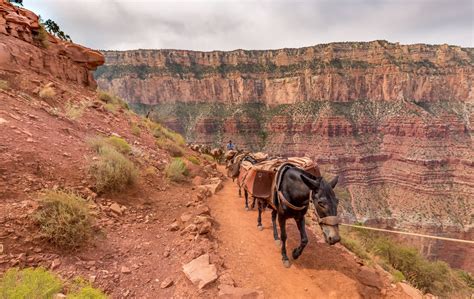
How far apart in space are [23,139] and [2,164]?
1277 millimetres

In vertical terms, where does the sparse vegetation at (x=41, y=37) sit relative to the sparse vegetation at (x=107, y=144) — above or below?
above

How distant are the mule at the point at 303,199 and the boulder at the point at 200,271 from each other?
1.83 metres

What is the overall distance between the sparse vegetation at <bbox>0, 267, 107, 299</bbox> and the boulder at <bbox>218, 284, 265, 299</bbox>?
1.96 meters

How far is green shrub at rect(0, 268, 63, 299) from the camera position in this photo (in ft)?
9.70

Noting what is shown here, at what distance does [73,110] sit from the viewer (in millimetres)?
10516

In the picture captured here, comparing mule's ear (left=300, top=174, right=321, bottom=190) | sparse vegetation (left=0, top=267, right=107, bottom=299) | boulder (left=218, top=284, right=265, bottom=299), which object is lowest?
boulder (left=218, top=284, right=265, bottom=299)

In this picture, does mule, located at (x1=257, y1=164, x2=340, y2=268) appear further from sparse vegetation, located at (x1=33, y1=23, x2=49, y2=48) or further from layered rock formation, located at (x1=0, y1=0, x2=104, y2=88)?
sparse vegetation, located at (x1=33, y1=23, x2=49, y2=48)

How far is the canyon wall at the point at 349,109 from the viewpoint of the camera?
7194 cm

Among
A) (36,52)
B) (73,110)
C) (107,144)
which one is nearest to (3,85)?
(73,110)

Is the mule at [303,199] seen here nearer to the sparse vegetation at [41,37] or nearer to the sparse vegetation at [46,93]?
the sparse vegetation at [46,93]

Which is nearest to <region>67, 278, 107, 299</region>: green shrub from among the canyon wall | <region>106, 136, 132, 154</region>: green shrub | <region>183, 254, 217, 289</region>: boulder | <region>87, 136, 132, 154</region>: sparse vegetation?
<region>183, 254, 217, 289</region>: boulder

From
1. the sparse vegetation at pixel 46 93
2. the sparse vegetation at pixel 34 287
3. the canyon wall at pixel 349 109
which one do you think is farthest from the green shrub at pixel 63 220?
the canyon wall at pixel 349 109

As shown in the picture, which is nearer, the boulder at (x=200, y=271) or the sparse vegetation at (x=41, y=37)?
the boulder at (x=200, y=271)

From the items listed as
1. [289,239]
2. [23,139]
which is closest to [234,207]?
[289,239]
